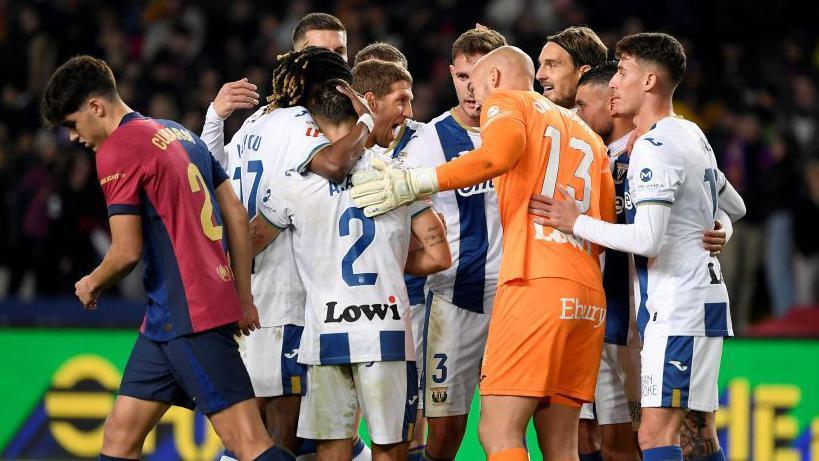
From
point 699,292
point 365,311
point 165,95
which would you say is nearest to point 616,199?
point 699,292

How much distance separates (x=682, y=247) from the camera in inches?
250

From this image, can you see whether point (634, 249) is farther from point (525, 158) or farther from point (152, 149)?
point (152, 149)

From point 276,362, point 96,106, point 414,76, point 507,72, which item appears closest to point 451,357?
point 276,362

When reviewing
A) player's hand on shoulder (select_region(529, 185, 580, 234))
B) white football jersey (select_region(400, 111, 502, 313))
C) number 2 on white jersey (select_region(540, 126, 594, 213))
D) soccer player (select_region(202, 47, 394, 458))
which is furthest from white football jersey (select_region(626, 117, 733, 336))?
soccer player (select_region(202, 47, 394, 458))

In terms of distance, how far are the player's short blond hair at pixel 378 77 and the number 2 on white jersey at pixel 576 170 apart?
143cm

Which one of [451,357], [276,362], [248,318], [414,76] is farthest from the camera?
[414,76]

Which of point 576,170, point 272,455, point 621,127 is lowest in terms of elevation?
point 272,455

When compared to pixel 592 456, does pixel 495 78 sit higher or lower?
higher

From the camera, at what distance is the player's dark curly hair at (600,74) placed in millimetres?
7148

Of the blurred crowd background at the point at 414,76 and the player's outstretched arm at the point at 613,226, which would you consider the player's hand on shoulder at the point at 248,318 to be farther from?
the blurred crowd background at the point at 414,76

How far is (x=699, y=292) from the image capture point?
6312 millimetres

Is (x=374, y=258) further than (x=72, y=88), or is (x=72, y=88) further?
(x=374, y=258)

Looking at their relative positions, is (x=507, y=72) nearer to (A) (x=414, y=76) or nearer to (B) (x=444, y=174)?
(B) (x=444, y=174)

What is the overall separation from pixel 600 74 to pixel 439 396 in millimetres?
2084
